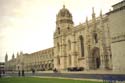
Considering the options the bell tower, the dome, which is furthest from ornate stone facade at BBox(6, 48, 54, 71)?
the dome

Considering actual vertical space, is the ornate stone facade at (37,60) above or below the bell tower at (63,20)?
below

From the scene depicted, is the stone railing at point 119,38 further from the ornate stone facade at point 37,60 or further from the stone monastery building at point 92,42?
the ornate stone facade at point 37,60

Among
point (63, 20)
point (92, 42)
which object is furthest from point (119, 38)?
point (63, 20)

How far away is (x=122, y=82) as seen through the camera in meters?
15.6

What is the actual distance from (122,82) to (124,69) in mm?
12353

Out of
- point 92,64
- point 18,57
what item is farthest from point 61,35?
point 18,57

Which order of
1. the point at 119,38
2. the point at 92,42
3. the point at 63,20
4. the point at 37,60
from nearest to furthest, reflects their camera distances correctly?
1. the point at 119,38
2. the point at 92,42
3. the point at 63,20
4. the point at 37,60

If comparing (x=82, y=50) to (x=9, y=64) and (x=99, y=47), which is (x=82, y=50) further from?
(x=9, y=64)

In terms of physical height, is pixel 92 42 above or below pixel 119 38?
above

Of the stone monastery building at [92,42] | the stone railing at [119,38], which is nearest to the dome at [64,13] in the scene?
→ the stone monastery building at [92,42]

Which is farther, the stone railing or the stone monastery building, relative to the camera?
the stone monastery building

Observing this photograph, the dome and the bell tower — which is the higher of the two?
the dome

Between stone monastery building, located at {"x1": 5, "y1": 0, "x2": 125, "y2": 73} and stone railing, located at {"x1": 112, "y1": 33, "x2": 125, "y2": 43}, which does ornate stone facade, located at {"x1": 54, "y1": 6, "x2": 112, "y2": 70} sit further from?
stone railing, located at {"x1": 112, "y1": 33, "x2": 125, "y2": 43}

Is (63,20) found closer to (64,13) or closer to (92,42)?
(64,13)
